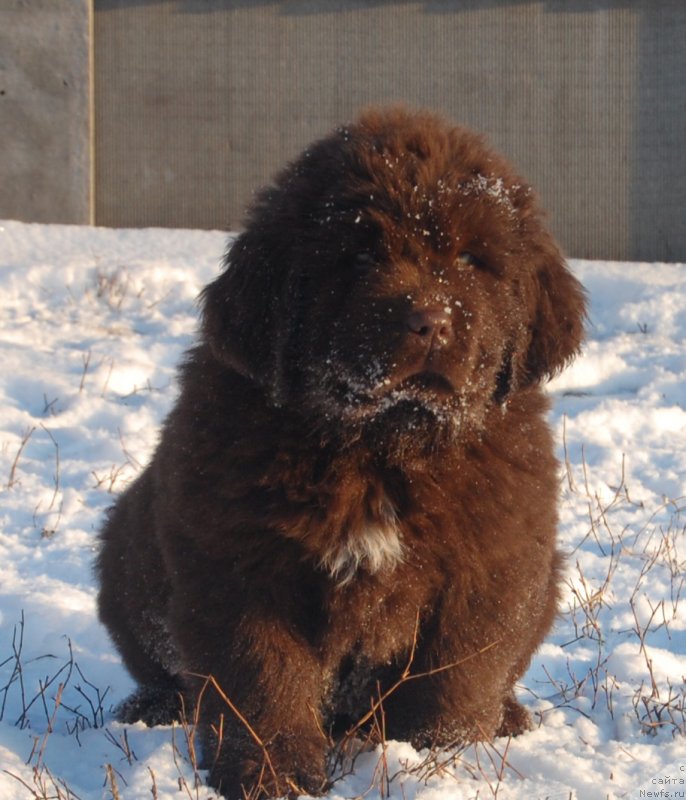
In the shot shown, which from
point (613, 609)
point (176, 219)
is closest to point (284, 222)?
point (613, 609)

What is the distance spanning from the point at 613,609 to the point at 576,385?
282 centimetres

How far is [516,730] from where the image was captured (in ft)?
10.6

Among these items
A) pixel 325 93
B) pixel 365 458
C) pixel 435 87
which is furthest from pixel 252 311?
pixel 435 87

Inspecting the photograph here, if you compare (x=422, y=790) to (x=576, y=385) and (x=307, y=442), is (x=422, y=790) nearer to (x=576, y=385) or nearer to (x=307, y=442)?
(x=307, y=442)

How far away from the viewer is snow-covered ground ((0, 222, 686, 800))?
2.83 m

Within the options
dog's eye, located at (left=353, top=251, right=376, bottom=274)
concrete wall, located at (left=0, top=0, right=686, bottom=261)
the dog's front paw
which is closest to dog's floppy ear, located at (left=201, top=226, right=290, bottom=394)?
dog's eye, located at (left=353, top=251, right=376, bottom=274)

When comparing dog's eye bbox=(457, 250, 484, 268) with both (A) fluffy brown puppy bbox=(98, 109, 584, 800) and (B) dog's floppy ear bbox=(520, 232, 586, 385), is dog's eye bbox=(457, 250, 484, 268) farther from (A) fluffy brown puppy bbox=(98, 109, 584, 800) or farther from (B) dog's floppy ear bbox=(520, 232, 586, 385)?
(B) dog's floppy ear bbox=(520, 232, 586, 385)

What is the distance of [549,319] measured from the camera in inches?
120

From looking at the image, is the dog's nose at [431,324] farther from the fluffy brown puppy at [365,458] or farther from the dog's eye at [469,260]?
the dog's eye at [469,260]

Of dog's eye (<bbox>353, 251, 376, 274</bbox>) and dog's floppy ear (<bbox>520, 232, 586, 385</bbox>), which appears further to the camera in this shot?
dog's floppy ear (<bbox>520, 232, 586, 385</bbox>)

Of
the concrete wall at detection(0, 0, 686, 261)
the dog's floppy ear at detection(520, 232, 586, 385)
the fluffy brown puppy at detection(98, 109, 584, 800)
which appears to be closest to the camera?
the fluffy brown puppy at detection(98, 109, 584, 800)

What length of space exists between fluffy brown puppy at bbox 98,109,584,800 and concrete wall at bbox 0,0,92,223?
6.21 m

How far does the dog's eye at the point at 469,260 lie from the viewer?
2854mm

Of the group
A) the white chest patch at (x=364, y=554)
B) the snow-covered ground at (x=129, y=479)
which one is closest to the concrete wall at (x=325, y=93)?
the snow-covered ground at (x=129, y=479)
